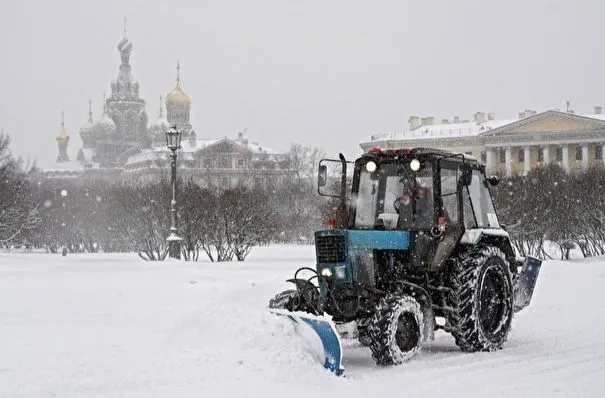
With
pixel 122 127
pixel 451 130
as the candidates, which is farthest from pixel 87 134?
pixel 451 130

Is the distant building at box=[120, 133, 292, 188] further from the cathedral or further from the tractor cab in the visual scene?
the tractor cab

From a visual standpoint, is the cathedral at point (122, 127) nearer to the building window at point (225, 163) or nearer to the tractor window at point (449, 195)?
the building window at point (225, 163)

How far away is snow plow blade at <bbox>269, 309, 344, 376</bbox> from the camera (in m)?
9.63

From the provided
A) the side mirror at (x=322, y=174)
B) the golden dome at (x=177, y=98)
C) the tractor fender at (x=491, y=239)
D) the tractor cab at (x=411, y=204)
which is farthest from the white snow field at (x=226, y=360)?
the golden dome at (x=177, y=98)

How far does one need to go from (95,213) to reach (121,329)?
1703 inches

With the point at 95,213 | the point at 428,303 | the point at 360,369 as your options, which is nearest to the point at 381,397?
the point at 360,369

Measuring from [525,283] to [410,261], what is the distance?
2.58m

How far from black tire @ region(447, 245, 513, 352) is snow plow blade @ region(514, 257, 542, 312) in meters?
0.59

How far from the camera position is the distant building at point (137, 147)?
11350 centimetres

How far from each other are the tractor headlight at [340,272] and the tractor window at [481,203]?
2218 millimetres

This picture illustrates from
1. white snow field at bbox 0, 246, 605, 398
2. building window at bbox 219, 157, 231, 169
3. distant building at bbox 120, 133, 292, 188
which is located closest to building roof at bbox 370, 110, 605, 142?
distant building at bbox 120, 133, 292, 188

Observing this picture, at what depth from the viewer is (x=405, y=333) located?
→ 10.7 m

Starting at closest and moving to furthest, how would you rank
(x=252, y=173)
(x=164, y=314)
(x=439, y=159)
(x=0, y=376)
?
1. (x=0, y=376)
2. (x=439, y=159)
3. (x=164, y=314)
4. (x=252, y=173)

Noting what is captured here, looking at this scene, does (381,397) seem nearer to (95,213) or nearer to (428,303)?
(428,303)
